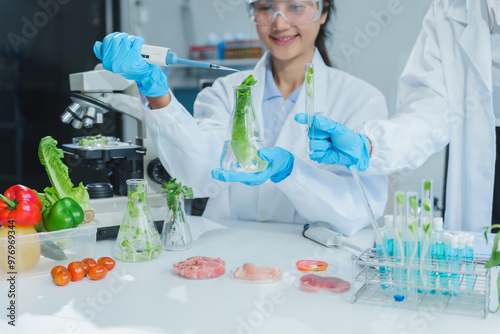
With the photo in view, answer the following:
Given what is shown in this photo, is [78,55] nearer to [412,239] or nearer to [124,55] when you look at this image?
[124,55]

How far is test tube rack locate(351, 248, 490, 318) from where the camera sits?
1.16 m

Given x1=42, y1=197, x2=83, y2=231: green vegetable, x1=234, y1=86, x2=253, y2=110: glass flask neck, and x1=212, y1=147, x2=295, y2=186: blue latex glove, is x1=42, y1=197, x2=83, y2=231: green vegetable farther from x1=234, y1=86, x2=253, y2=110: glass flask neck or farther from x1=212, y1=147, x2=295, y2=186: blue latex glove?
x1=234, y1=86, x2=253, y2=110: glass flask neck

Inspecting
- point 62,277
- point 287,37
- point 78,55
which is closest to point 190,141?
point 287,37

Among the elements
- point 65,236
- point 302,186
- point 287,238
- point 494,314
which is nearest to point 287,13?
point 302,186

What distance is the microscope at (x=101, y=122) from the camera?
72.5 inches

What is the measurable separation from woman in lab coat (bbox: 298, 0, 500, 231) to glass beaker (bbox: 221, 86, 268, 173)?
0.39 metres

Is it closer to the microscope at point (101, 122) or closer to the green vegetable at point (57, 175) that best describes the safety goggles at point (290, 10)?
the microscope at point (101, 122)

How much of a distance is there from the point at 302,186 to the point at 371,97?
0.49 m

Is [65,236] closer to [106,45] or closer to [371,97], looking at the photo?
[106,45]

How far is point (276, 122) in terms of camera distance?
7.07 feet

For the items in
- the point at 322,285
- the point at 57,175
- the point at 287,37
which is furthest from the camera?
the point at 287,37

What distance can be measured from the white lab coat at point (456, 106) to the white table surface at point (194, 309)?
55 centimetres

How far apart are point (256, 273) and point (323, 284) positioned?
17 centimetres

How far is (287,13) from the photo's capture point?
6.45ft
